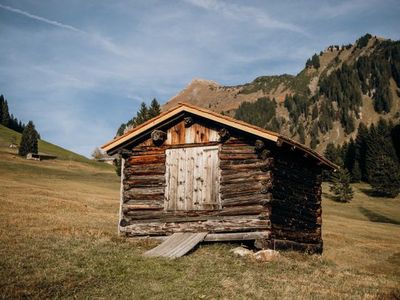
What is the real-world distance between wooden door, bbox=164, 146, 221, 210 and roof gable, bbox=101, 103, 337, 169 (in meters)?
1.28

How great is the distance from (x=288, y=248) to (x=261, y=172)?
3.25 meters

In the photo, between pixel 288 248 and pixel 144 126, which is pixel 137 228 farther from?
pixel 288 248

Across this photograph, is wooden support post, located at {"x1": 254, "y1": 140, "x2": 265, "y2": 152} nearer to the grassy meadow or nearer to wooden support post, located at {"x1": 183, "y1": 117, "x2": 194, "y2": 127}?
wooden support post, located at {"x1": 183, "y1": 117, "x2": 194, "y2": 127}

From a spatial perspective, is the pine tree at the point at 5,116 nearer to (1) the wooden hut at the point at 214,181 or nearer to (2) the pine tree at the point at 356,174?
(2) the pine tree at the point at 356,174

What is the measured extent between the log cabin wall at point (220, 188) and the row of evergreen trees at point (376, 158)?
185 ft

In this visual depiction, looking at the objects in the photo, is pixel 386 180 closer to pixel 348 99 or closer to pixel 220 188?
pixel 220 188

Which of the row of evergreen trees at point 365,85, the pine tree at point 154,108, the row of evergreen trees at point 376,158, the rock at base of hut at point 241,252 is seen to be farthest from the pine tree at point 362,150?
the row of evergreen trees at point 365,85

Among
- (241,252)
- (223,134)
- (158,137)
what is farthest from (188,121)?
(241,252)

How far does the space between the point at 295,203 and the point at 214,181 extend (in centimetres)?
380

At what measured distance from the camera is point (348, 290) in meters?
11.3

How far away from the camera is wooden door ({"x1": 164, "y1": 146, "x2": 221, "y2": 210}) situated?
17672 millimetres

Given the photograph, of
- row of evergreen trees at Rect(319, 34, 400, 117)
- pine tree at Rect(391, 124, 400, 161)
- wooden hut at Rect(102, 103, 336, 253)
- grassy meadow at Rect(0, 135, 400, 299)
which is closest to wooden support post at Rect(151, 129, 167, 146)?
wooden hut at Rect(102, 103, 336, 253)

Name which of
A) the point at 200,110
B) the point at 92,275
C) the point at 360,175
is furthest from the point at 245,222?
the point at 360,175

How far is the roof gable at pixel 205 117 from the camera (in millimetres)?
16141
